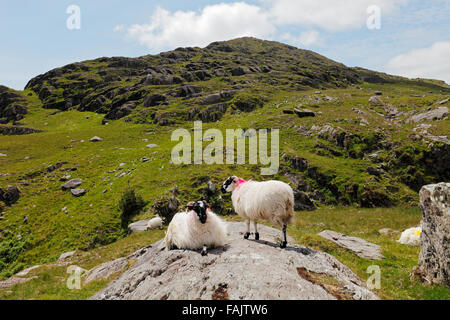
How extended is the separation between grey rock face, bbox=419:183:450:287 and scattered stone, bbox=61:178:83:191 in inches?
1696

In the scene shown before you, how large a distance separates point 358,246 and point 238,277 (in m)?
11.1

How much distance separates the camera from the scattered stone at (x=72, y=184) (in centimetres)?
3666

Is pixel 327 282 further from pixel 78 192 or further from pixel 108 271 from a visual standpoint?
pixel 78 192

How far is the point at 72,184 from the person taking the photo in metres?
37.2

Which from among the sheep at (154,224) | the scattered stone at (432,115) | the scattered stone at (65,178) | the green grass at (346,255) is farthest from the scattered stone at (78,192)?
the scattered stone at (432,115)

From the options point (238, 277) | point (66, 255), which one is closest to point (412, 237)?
point (238, 277)

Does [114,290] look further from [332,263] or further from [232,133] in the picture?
[232,133]

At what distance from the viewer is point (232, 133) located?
54062mm

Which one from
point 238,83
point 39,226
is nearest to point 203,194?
point 39,226

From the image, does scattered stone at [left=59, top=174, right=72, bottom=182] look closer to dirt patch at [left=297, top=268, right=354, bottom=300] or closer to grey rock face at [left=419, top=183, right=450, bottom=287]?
dirt patch at [left=297, top=268, right=354, bottom=300]

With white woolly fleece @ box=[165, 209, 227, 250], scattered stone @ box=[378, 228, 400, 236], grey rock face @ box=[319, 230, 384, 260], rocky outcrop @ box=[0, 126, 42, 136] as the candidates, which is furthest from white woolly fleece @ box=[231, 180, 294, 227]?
rocky outcrop @ box=[0, 126, 42, 136]

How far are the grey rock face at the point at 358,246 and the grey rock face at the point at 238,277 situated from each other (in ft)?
14.8

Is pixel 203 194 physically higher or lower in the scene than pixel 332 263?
lower

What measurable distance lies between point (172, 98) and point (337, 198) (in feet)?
303
